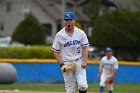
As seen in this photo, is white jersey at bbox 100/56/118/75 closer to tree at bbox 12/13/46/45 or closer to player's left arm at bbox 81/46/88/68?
player's left arm at bbox 81/46/88/68

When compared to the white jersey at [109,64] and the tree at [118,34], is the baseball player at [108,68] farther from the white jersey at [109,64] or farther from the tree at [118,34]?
the tree at [118,34]

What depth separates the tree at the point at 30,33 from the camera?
61031 millimetres

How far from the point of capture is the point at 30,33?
202 ft

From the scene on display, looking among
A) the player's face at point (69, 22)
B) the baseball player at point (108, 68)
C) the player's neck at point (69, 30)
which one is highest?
the player's face at point (69, 22)

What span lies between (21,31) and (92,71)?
3001cm

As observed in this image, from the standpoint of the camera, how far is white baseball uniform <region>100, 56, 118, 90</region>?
20.9 m

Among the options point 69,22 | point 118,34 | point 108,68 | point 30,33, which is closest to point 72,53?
point 69,22

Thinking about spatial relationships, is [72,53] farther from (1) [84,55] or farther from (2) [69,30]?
(2) [69,30]

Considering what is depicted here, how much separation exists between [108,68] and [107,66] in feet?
0.49

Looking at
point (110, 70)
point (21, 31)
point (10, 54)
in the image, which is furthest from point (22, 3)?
point (110, 70)

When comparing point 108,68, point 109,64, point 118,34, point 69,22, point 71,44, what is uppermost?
point 69,22

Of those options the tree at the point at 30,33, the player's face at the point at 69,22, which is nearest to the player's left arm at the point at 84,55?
the player's face at the point at 69,22


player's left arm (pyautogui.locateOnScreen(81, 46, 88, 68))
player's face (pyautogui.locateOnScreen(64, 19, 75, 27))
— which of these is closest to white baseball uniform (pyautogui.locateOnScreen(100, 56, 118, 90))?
player's left arm (pyautogui.locateOnScreen(81, 46, 88, 68))

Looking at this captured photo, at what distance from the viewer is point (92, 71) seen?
3366cm
